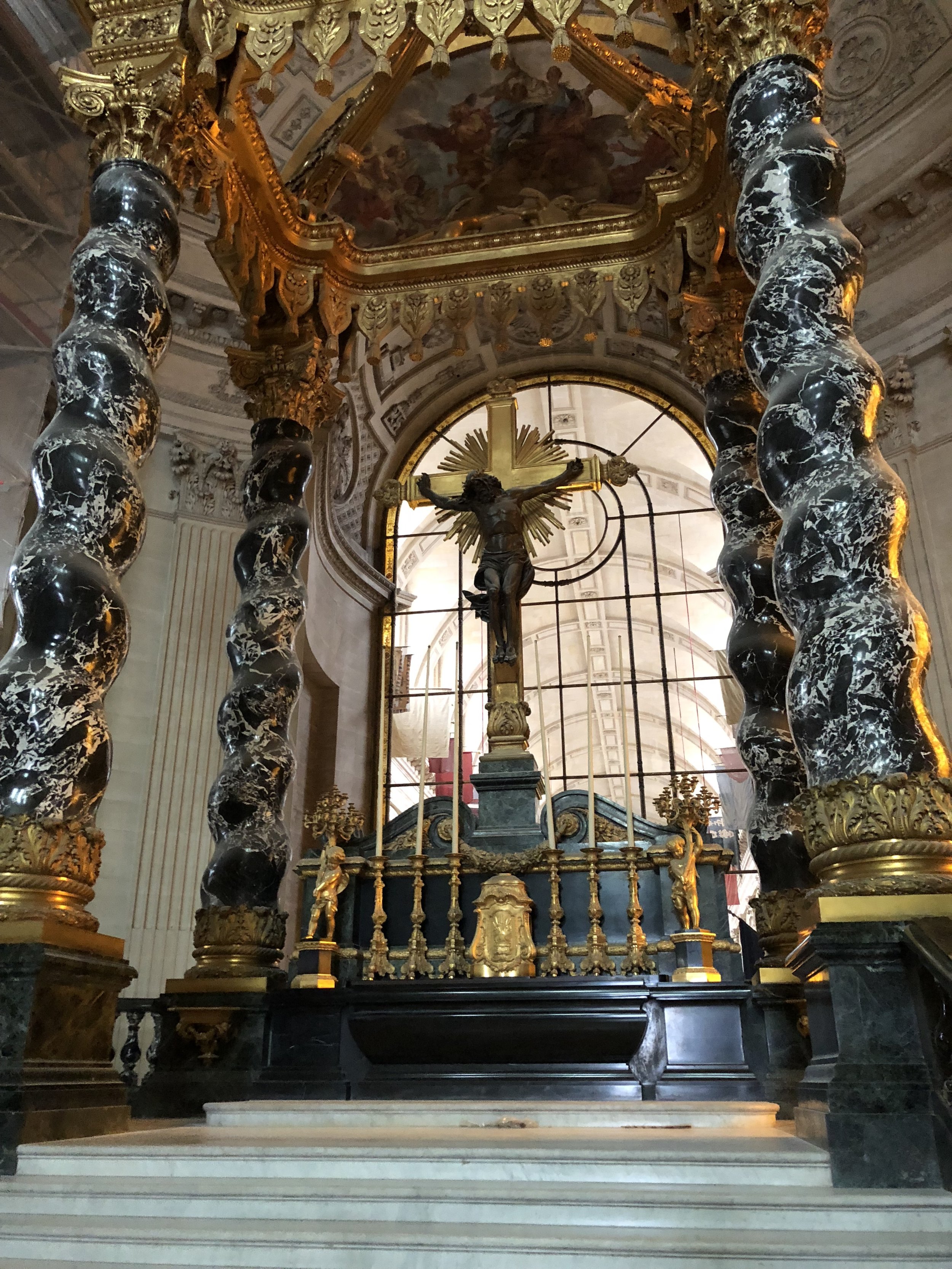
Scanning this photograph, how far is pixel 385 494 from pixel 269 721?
1.84 m

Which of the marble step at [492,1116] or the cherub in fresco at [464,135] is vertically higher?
the cherub in fresco at [464,135]

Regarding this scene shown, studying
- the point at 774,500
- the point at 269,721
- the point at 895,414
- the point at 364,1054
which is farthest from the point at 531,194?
the point at 364,1054

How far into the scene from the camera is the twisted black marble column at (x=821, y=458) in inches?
135

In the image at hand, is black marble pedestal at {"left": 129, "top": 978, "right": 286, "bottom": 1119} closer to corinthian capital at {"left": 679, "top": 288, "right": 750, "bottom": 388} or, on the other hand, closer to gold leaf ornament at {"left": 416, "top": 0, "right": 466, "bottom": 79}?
corinthian capital at {"left": 679, "top": 288, "right": 750, "bottom": 388}

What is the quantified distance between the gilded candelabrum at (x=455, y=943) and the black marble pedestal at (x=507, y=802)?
1.02 feet

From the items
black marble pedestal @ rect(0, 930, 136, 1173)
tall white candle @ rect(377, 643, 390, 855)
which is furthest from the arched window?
black marble pedestal @ rect(0, 930, 136, 1173)

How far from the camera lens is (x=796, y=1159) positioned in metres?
2.88

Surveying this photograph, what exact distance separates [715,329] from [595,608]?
9.41 metres

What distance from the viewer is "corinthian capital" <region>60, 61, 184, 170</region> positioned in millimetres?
5105

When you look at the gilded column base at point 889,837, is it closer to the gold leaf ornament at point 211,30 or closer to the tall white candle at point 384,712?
the gold leaf ornament at point 211,30

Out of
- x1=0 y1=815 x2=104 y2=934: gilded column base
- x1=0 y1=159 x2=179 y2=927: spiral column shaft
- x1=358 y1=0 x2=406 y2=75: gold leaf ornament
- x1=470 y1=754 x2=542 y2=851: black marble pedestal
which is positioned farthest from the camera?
x1=470 y1=754 x2=542 y2=851: black marble pedestal

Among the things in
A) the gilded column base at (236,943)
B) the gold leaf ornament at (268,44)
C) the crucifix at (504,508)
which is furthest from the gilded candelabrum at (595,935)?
the gold leaf ornament at (268,44)

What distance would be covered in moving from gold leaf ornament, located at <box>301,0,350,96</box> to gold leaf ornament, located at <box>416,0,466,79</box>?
393 millimetres

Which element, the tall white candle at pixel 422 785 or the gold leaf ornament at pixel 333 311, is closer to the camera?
the tall white candle at pixel 422 785
